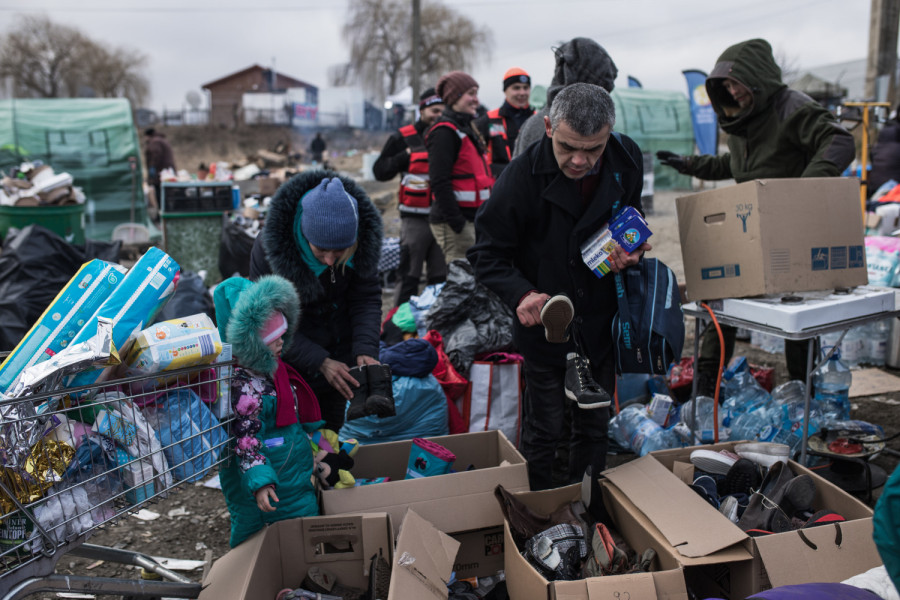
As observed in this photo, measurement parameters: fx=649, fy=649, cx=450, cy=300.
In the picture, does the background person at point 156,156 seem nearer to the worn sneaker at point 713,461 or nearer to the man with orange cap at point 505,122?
the man with orange cap at point 505,122

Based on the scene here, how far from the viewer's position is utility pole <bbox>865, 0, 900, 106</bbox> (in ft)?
30.2

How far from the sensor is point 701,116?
1553 cm

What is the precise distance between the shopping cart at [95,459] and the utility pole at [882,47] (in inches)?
423

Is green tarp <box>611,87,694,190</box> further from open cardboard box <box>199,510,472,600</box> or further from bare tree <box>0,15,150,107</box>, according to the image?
bare tree <box>0,15,150,107</box>

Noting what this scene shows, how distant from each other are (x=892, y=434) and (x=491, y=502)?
2.78 m

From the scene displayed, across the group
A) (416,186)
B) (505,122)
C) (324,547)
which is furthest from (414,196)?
(324,547)

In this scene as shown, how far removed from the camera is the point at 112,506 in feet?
6.13

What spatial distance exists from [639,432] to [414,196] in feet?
9.57

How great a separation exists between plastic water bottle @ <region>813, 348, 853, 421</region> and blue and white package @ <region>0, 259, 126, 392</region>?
12.6 feet

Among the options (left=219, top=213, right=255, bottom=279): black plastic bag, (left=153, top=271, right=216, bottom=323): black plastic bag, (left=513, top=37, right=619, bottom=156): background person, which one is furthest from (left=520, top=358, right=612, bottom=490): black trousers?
(left=219, top=213, right=255, bottom=279): black plastic bag

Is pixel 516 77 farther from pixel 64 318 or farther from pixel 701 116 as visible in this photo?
pixel 701 116

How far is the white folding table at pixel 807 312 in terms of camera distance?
9.23 ft

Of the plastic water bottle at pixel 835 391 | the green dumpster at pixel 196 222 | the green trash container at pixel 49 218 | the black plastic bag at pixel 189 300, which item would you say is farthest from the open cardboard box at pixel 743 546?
the green trash container at pixel 49 218

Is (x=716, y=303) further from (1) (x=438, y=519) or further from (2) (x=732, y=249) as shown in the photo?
(1) (x=438, y=519)
